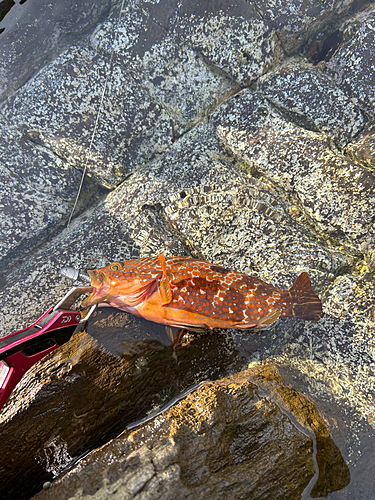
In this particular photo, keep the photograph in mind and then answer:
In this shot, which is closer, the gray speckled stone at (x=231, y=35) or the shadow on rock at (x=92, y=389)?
the shadow on rock at (x=92, y=389)

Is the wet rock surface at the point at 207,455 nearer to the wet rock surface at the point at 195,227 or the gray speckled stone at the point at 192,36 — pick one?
the wet rock surface at the point at 195,227

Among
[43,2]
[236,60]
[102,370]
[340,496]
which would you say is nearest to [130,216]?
[102,370]

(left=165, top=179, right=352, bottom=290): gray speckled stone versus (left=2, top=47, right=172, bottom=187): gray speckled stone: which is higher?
(left=2, top=47, right=172, bottom=187): gray speckled stone

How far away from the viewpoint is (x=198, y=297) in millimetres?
2854

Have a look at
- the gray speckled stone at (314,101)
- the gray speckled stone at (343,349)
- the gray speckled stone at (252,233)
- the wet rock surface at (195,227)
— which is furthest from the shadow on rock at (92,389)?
the gray speckled stone at (314,101)

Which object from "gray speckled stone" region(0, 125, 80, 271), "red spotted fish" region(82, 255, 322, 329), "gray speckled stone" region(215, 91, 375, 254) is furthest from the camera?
"gray speckled stone" region(0, 125, 80, 271)

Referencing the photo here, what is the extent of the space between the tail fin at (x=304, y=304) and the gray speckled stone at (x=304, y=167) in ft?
2.39

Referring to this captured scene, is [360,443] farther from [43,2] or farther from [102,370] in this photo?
[43,2]

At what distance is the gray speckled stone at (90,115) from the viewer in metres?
3.68

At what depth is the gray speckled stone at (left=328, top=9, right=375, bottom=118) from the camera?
137 inches

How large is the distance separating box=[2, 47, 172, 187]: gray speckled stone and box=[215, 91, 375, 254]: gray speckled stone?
0.95 m

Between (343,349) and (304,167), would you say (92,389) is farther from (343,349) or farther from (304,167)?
(304,167)

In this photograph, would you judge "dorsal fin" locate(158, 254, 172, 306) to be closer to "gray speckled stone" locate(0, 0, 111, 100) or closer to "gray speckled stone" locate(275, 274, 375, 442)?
"gray speckled stone" locate(275, 274, 375, 442)

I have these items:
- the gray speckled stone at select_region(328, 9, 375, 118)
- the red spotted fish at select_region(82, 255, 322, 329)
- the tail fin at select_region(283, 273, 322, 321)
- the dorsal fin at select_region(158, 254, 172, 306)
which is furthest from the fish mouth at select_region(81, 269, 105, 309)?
the gray speckled stone at select_region(328, 9, 375, 118)
